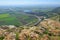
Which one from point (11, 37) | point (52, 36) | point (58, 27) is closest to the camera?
point (11, 37)

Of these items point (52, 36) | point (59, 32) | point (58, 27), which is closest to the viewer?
point (52, 36)

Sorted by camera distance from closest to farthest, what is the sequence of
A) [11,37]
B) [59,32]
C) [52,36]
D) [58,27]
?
[11,37] → [52,36] → [59,32] → [58,27]

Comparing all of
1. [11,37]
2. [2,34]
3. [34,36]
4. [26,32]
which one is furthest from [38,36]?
[2,34]

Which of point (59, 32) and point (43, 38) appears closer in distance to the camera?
point (43, 38)

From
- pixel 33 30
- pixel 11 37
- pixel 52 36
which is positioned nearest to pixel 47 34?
pixel 52 36

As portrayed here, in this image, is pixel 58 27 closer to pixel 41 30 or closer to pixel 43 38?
pixel 41 30

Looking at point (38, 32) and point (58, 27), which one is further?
point (58, 27)

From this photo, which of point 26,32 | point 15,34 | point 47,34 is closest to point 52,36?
point 47,34

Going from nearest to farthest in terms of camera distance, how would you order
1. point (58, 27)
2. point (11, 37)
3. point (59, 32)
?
1. point (11, 37)
2. point (59, 32)
3. point (58, 27)

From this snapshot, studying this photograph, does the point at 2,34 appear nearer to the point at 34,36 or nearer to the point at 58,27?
the point at 34,36
